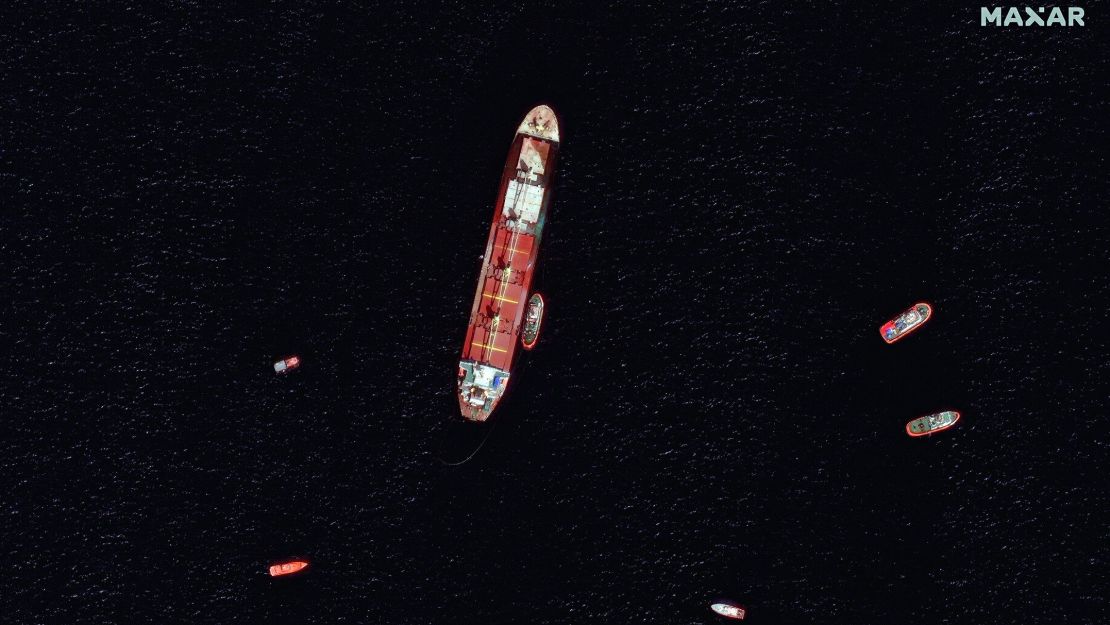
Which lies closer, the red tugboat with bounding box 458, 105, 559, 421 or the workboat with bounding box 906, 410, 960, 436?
the red tugboat with bounding box 458, 105, 559, 421

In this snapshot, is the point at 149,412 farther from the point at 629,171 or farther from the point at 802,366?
the point at 802,366

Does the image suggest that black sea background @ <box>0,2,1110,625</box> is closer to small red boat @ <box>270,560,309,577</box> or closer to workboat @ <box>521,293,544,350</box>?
small red boat @ <box>270,560,309,577</box>

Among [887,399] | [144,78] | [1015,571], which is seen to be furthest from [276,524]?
[1015,571]

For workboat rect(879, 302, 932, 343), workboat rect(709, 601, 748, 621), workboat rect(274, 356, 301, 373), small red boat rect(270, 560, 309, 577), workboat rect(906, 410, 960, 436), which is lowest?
workboat rect(709, 601, 748, 621)

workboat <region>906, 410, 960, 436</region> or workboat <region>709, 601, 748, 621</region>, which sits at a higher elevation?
workboat <region>906, 410, 960, 436</region>

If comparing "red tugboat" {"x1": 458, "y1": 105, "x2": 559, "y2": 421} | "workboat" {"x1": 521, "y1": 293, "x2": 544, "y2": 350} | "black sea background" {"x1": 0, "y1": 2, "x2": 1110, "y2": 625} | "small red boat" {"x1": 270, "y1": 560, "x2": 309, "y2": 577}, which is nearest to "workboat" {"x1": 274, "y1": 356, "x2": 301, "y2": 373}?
"black sea background" {"x1": 0, "y1": 2, "x2": 1110, "y2": 625}

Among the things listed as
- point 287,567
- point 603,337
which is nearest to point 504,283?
point 603,337

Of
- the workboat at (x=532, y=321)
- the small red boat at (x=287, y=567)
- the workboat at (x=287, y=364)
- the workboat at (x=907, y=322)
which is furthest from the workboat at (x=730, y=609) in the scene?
the workboat at (x=287, y=364)

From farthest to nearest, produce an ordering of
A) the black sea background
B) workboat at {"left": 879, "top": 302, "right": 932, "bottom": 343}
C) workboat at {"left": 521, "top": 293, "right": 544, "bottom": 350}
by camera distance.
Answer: the black sea background, workboat at {"left": 521, "top": 293, "right": 544, "bottom": 350}, workboat at {"left": 879, "top": 302, "right": 932, "bottom": 343}
